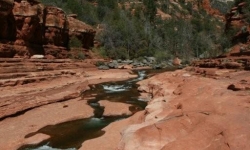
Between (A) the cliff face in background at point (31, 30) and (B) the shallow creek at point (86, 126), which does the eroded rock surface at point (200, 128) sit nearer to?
(B) the shallow creek at point (86, 126)

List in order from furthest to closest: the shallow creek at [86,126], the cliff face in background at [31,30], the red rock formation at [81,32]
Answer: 1. the red rock formation at [81,32]
2. the cliff face in background at [31,30]
3. the shallow creek at [86,126]

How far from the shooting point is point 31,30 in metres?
45.7

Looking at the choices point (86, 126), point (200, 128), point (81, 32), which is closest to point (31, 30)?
point (81, 32)

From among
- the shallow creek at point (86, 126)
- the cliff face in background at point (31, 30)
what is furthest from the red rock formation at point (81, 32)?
the shallow creek at point (86, 126)

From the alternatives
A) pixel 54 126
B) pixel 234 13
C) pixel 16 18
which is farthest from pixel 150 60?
pixel 54 126

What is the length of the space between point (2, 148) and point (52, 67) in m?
23.8

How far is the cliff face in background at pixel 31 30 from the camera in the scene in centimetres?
3984

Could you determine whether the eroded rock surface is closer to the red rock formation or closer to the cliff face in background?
the cliff face in background

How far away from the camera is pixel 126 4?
152m

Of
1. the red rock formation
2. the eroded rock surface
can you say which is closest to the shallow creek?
the eroded rock surface

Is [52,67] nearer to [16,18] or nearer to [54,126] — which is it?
[16,18]

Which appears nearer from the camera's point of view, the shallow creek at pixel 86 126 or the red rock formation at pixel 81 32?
the shallow creek at pixel 86 126

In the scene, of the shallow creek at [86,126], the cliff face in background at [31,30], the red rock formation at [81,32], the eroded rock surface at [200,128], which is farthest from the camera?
the red rock formation at [81,32]

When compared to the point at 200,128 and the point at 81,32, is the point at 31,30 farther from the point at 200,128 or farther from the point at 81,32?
the point at 200,128
